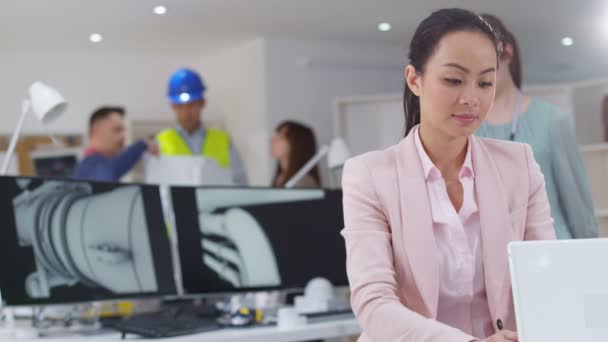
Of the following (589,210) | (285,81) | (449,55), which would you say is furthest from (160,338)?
(285,81)

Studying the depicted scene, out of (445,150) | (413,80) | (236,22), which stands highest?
(236,22)

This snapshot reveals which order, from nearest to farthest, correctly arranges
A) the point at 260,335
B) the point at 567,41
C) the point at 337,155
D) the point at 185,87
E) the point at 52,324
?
the point at 260,335 → the point at 52,324 → the point at 337,155 → the point at 185,87 → the point at 567,41

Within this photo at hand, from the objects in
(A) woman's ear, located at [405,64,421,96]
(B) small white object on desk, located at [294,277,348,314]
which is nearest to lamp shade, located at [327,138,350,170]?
(B) small white object on desk, located at [294,277,348,314]

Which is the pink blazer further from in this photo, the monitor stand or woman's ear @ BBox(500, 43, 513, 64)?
the monitor stand

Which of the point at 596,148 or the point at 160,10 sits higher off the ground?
the point at 160,10

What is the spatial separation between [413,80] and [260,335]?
1056 mm

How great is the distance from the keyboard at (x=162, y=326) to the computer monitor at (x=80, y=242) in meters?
0.14

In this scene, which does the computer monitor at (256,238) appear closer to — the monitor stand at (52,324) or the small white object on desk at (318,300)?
the small white object on desk at (318,300)

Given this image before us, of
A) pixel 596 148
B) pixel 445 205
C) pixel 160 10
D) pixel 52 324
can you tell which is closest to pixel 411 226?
pixel 445 205

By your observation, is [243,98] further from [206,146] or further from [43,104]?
[43,104]

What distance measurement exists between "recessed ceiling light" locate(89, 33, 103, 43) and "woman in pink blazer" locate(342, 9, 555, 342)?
524 centimetres

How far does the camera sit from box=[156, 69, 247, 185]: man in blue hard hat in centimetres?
482

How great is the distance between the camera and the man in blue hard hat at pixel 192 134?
190 inches

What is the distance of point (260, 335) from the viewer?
6.98 feet
